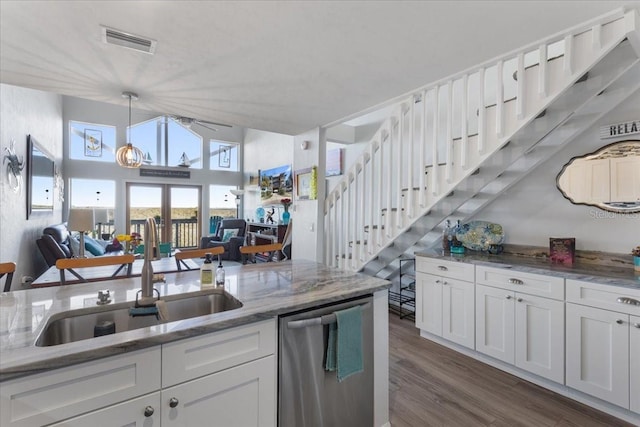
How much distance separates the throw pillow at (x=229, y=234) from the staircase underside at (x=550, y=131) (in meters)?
5.36

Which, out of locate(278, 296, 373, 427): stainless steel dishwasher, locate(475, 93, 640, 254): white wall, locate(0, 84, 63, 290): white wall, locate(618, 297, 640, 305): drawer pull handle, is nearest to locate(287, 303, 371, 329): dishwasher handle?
locate(278, 296, 373, 427): stainless steel dishwasher

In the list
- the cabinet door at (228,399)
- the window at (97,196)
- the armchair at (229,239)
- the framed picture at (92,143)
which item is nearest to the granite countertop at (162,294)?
the cabinet door at (228,399)

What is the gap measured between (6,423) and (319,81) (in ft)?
8.41

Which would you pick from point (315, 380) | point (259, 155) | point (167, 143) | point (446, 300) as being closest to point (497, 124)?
point (446, 300)

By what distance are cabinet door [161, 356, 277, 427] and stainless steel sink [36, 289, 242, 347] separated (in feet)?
1.01

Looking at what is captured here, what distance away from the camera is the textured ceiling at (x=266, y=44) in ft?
5.41

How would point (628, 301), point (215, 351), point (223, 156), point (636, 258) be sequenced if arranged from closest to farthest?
point (215, 351) < point (628, 301) < point (636, 258) < point (223, 156)

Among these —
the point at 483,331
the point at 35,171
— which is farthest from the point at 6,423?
the point at 35,171

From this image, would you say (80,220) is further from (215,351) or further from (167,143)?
(167,143)

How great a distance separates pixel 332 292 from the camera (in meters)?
1.64

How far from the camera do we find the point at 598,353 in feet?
6.52

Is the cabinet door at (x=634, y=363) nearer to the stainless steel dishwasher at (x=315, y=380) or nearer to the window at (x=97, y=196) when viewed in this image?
the stainless steel dishwasher at (x=315, y=380)

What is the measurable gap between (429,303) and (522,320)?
842 millimetres

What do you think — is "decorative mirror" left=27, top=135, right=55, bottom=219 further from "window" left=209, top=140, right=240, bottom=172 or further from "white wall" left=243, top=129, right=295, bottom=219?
"white wall" left=243, top=129, right=295, bottom=219
